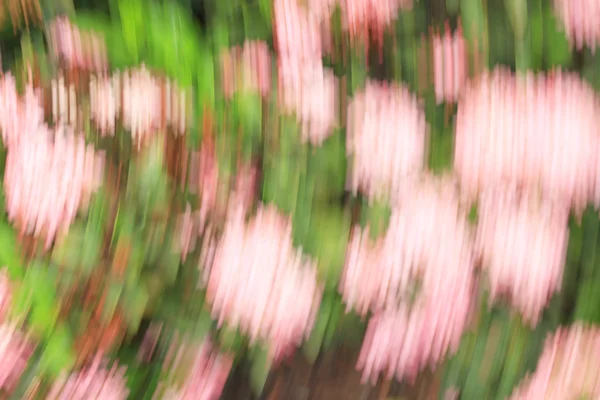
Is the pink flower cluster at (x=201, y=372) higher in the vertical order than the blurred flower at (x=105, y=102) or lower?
lower

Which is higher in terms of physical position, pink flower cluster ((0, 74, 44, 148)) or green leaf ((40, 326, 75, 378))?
pink flower cluster ((0, 74, 44, 148))

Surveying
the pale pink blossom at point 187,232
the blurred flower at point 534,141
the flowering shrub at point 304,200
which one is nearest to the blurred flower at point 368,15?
the flowering shrub at point 304,200

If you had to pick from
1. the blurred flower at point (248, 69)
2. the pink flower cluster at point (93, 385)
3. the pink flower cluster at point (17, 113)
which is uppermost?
the blurred flower at point (248, 69)

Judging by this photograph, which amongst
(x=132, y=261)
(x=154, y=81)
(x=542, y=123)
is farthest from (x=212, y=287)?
(x=542, y=123)

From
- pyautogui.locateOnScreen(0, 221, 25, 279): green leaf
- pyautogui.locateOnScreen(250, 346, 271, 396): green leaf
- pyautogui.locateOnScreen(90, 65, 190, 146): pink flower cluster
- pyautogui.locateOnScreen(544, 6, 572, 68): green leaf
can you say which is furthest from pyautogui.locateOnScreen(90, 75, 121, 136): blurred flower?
pyautogui.locateOnScreen(544, 6, 572, 68): green leaf

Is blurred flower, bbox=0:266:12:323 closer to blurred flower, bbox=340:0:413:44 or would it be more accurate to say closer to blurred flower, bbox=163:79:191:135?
blurred flower, bbox=163:79:191:135

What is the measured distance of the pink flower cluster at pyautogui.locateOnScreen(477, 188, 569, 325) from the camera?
428 millimetres

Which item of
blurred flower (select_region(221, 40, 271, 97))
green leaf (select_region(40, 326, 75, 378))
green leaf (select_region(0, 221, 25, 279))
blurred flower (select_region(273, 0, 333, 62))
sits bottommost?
green leaf (select_region(40, 326, 75, 378))

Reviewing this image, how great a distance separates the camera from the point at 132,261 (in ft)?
1.45

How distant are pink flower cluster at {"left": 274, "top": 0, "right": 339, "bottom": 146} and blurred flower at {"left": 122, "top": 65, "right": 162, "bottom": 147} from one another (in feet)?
0.34

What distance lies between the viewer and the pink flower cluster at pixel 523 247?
43 cm

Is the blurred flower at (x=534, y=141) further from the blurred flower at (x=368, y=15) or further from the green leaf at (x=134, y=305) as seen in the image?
the green leaf at (x=134, y=305)

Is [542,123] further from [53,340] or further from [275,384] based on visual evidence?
[53,340]

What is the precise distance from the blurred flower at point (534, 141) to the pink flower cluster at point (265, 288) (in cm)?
15
